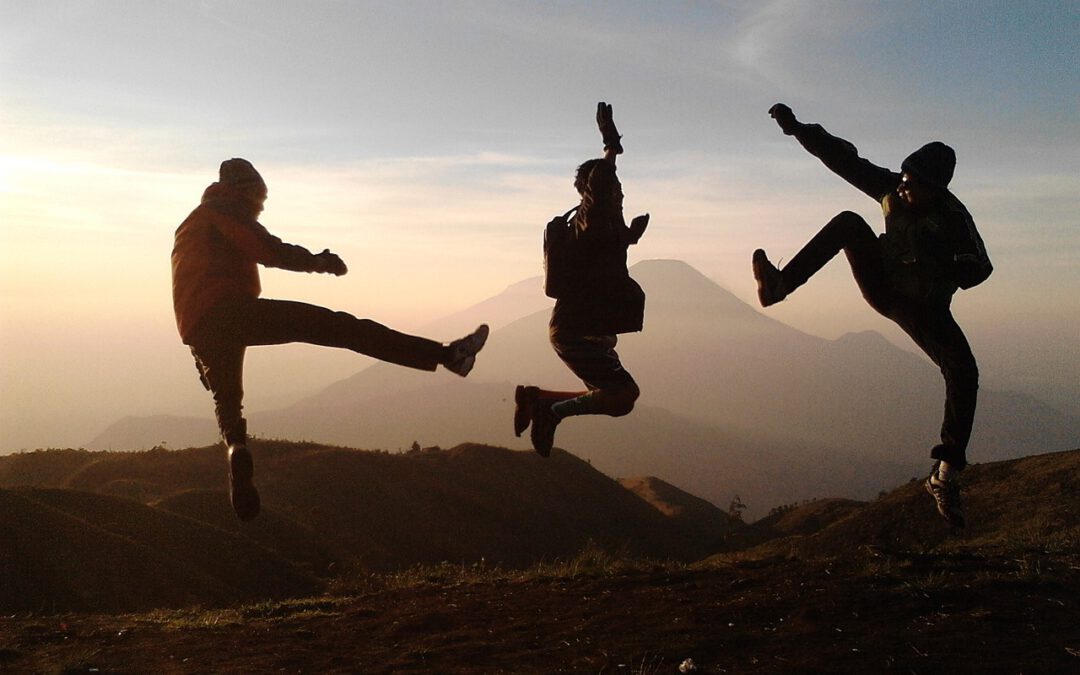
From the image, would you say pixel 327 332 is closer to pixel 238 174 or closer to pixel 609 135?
pixel 238 174

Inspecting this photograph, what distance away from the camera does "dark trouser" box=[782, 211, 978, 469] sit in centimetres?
572

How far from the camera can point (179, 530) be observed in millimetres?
16391

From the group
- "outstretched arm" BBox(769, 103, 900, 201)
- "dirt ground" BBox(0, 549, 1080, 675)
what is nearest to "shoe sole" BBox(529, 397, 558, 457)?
"dirt ground" BBox(0, 549, 1080, 675)

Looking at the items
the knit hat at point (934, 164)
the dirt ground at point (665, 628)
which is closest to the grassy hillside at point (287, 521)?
the dirt ground at point (665, 628)

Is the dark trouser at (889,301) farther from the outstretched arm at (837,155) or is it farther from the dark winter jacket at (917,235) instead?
the outstretched arm at (837,155)

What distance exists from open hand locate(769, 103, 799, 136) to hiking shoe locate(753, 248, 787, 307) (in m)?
1.05

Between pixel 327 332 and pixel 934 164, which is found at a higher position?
pixel 934 164

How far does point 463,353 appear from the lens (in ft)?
18.9

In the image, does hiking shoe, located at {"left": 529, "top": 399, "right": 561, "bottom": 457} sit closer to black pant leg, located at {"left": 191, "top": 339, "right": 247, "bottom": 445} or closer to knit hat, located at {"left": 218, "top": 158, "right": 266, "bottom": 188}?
black pant leg, located at {"left": 191, "top": 339, "right": 247, "bottom": 445}

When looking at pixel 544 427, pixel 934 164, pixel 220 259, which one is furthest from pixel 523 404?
pixel 934 164

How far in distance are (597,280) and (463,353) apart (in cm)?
106

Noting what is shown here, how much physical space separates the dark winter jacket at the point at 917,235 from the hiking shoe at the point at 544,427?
2732 mm

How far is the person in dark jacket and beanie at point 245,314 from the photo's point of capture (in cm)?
563

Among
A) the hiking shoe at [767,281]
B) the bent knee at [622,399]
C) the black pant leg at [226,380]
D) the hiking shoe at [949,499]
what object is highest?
the hiking shoe at [767,281]
